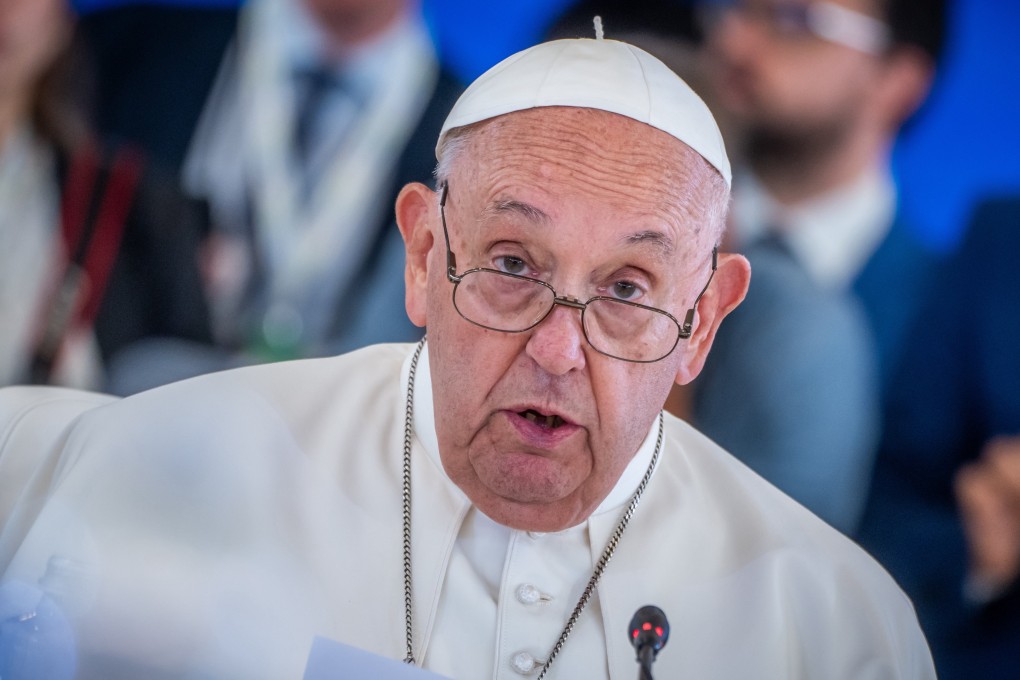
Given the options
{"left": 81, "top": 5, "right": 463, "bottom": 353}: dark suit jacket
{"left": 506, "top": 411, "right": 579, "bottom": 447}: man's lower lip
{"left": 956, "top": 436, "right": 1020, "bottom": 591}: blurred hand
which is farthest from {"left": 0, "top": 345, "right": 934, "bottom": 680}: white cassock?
{"left": 81, "top": 5, "right": 463, "bottom": 353}: dark suit jacket

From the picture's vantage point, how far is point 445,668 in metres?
2.47

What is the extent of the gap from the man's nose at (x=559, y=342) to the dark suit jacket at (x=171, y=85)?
1.89 meters

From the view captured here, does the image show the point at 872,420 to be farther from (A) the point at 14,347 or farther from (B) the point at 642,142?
(A) the point at 14,347

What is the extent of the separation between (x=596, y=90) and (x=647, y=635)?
1.19 meters

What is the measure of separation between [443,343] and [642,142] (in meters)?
0.62

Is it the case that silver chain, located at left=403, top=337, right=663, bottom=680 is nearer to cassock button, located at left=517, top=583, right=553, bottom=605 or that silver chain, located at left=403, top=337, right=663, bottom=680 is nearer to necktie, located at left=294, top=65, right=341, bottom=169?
cassock button, located at left=517, top=583, right=553, bottom=605

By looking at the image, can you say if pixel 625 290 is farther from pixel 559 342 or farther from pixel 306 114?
pixel 306 114

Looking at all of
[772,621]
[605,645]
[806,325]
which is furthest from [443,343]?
[806,325]

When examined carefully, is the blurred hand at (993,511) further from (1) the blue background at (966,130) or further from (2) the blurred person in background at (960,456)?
(1) the blue background at (966,130)

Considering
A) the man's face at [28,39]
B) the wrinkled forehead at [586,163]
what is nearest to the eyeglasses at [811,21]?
the wrinkled forehead at [586,163]

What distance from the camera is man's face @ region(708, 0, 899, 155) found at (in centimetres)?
381

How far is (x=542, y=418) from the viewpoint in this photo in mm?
2371

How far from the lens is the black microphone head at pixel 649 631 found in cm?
209

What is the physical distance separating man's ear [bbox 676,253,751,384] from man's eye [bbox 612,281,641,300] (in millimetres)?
254
